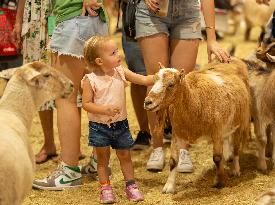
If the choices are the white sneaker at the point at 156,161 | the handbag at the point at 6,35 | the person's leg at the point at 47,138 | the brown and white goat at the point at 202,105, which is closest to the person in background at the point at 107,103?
the brown and white goat at the point at 202,105

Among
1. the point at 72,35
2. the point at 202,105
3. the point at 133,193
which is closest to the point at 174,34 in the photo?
the point at 202,105

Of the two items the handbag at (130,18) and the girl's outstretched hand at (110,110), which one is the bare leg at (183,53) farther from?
the girl's outstretched hand at (110,110)

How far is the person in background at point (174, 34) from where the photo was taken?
4480mm

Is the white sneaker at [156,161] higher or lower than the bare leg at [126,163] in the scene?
lower

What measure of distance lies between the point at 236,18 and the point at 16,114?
9.89 m

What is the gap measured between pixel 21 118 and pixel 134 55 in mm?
2086

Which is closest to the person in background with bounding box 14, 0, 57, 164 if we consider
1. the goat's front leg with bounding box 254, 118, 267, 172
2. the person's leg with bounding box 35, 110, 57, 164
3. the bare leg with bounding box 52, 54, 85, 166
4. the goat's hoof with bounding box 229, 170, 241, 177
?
the person's leg with bounding box 35, 110, 57, 164

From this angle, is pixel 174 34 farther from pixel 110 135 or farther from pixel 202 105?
pixel 110 135

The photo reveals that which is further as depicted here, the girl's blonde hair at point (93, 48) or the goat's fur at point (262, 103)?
the goat's fur at point (262, 103)

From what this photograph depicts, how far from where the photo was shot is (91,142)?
13.5 ft

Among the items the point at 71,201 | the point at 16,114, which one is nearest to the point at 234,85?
the point at 71,201

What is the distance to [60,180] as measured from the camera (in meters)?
4.45

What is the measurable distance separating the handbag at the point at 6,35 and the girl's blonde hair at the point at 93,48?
1350mm

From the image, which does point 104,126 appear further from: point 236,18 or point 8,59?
point 236,18
